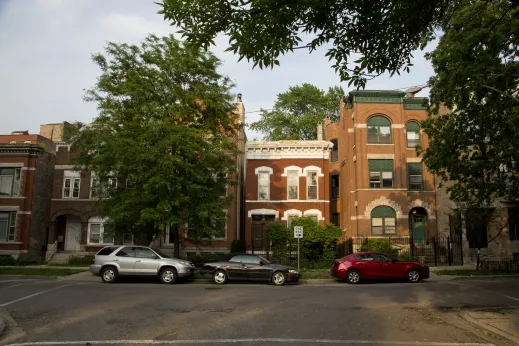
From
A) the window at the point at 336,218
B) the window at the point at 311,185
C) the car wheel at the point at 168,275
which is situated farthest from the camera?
the window at the point at 336,218

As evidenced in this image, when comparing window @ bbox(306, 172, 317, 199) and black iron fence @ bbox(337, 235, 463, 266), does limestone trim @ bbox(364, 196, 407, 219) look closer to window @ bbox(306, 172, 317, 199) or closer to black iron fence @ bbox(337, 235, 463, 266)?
black iron fence @ bbox(337, 235, 463, 266)

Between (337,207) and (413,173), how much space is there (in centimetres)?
735

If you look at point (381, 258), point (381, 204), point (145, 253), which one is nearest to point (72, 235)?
point (145, 253)

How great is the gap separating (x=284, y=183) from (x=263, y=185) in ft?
5.19

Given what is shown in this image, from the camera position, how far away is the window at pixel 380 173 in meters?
29.9

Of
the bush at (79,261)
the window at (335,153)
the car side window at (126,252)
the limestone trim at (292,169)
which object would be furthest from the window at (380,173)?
the bush at (79,261)

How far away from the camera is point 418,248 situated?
93.6 ft

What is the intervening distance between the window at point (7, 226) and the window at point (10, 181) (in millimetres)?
1565

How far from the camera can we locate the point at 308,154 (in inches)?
1237

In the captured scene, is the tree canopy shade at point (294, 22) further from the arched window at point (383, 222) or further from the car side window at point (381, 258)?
the arched window at point (383, 222)

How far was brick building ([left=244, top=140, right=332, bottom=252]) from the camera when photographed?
101ft

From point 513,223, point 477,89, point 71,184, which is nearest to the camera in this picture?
point 477,89

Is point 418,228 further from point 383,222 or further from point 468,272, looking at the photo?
point 468,272

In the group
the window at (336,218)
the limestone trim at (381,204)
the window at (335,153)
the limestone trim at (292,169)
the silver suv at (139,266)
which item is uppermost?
the window at (335,153)
